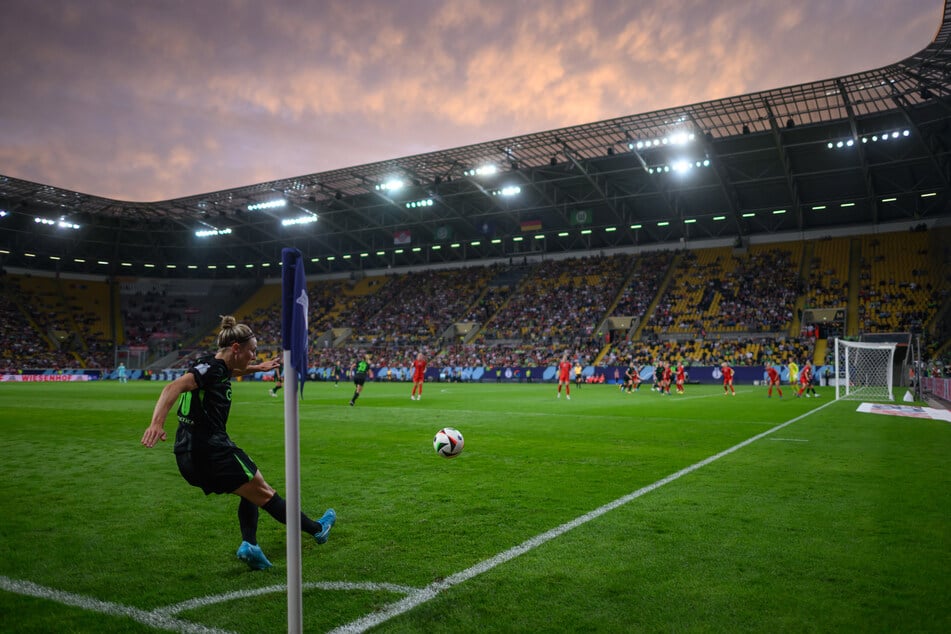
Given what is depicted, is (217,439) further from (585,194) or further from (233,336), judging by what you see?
(585,194)

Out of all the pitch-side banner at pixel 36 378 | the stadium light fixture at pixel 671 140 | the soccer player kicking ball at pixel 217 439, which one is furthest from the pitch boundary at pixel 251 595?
the pitch-side banner at pixel 36 378

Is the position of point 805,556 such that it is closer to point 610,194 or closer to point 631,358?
point 631,358

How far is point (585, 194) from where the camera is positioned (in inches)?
2024

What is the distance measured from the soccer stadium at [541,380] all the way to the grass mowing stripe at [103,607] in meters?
0.03

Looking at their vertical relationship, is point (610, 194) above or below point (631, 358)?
above

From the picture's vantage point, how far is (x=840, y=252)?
160 feet

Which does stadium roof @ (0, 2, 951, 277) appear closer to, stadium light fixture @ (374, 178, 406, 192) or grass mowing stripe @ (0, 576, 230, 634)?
stadium light fixture @ (374, 178, 406, 192)

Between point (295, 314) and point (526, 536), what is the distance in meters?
3.22

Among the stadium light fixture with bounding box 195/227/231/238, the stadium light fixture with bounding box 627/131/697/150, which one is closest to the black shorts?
the stadium light fixture with bounding box 627/131/697/150

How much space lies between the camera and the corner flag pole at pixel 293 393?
3.00 m

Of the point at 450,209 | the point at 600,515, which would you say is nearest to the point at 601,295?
the point at 450,209

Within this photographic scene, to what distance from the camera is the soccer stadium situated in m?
4.20

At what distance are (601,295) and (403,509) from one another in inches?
1965

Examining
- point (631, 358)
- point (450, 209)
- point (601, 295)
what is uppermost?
point (450, 209)
